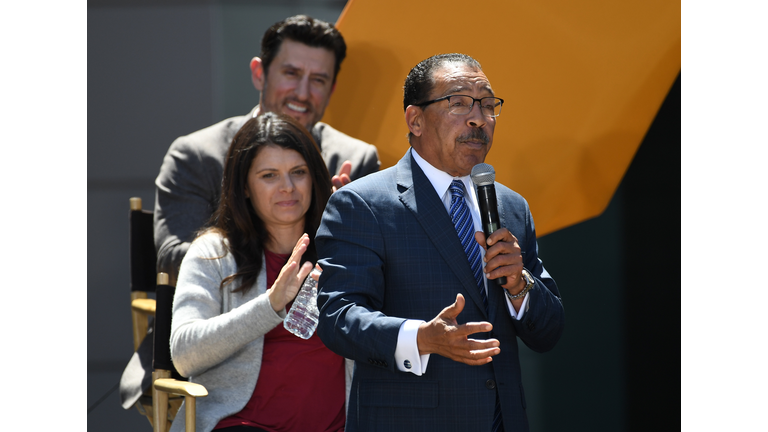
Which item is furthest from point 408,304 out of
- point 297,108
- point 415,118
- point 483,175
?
point 297,108

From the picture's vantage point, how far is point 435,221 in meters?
1.80

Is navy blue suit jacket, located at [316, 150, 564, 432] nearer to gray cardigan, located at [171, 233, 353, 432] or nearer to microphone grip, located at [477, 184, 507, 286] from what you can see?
microphone grip, located at [477, 184, 507, 286]

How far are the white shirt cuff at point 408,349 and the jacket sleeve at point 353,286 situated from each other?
0.6 inches

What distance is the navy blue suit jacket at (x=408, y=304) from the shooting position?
67.0 inches

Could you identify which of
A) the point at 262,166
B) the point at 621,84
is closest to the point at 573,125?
the point at 621,84

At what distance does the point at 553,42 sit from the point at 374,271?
182 cm

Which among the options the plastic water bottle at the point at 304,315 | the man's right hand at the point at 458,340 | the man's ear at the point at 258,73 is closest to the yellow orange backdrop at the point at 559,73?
the man's ear at the point at 258,73

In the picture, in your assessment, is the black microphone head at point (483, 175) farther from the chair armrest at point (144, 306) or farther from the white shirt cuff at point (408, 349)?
the chair armrest at point (144, 306)

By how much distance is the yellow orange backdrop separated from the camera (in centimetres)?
307

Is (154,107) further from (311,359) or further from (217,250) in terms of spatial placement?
(311,359)

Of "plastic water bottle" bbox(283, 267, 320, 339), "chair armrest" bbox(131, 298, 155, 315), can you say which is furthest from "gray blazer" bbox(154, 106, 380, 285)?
"plastic water bottle" bbox(283, 267, 320, 339)

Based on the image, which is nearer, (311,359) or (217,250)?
(311,359)

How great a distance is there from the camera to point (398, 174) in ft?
6.23

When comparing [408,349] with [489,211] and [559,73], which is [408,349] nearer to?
[489,211]
